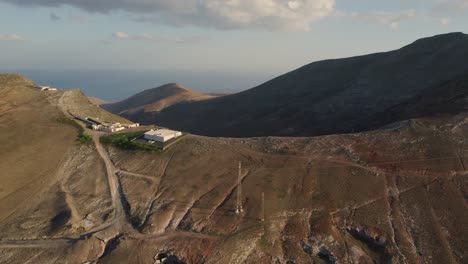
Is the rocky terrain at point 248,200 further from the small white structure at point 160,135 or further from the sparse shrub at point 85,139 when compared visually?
the small white structure at point 160,135

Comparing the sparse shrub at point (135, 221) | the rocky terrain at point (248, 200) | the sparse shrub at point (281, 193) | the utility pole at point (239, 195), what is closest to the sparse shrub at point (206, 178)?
the rocky terrain at point (248, 200)

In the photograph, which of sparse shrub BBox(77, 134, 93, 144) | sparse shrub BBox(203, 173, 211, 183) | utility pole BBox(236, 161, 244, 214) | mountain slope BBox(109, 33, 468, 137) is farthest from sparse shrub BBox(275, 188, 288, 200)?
mountain slope BBox(109, 33, 468, 137)

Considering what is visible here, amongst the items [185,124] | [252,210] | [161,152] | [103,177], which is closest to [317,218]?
[252,210]

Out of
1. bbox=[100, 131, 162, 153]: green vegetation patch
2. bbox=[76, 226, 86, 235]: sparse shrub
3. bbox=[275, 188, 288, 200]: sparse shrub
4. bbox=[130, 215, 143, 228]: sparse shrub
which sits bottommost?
bbox=[76, 226, 86, 235]: sparse shrub

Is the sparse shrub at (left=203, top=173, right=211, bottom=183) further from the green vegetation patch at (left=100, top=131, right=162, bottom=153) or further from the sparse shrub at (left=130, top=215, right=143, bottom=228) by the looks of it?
the green vegetation patch at (left=100, top=131, right=162, bottom=153)

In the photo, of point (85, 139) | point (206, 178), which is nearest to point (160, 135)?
point (85, 139)

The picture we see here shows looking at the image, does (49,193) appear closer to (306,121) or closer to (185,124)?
(306,121)
